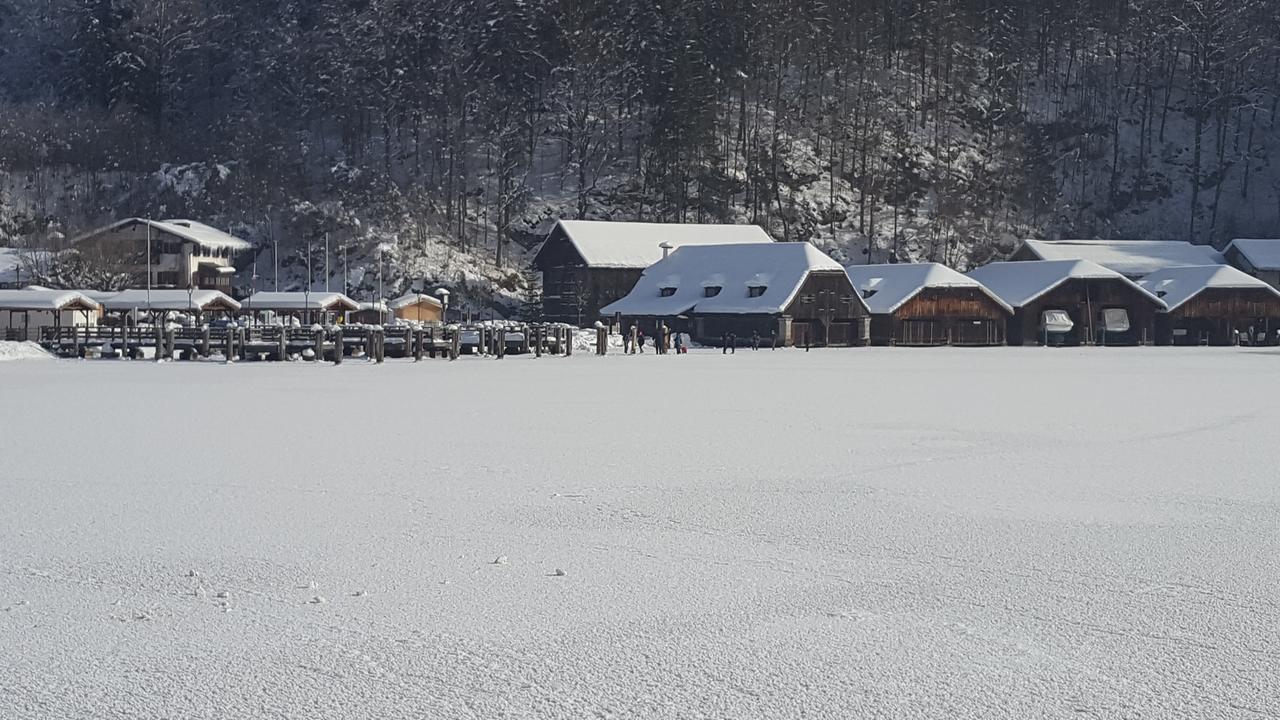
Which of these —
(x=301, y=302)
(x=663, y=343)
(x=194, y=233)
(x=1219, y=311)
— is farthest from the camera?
(x=194, y=233)

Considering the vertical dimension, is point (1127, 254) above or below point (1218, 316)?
above

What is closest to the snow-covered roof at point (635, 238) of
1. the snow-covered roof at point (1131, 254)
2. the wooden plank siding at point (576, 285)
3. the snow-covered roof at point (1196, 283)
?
the wooden plank siding at point (576, 285)

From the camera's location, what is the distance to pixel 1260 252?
87.4 metres

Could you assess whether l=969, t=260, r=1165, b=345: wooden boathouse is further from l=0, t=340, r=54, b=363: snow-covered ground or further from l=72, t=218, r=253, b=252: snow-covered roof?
l=72, t=218, r=253, b=252: snow-covered roof

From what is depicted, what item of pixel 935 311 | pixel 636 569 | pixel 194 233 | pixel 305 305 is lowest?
pixel 636 569

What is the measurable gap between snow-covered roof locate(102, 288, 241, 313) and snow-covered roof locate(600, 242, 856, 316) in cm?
2300

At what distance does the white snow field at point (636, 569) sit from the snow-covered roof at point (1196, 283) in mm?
60332

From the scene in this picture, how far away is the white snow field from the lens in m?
6.01

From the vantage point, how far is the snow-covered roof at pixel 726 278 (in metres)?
65.9

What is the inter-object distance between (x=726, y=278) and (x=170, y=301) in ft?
103

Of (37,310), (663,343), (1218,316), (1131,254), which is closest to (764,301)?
(663,343)

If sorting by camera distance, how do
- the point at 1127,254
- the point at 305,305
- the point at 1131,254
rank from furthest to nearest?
1. the point at 1131,254
2. the point at 1127,254
3. the point at 305,305

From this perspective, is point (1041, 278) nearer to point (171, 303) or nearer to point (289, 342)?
point (289, 342)

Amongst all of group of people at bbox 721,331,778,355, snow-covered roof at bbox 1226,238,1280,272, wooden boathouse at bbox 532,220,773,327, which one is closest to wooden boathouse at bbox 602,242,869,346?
group of people at bbox 721,331,778,355
